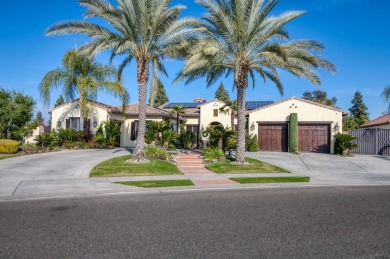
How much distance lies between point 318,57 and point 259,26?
12.1ft

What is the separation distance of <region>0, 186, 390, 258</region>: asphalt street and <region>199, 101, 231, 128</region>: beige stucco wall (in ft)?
66.4

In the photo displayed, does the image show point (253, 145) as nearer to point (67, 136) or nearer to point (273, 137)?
point (273, 137)

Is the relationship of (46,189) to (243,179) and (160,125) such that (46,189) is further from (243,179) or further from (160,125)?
(160,125)

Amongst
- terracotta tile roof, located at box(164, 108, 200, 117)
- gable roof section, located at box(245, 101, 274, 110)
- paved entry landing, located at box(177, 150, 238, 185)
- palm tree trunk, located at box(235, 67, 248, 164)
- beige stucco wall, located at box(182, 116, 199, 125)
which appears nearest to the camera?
paved entry landing, located at box(177, 150, 238, 185)

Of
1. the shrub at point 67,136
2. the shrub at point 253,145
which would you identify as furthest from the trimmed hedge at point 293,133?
the shrub at point 67,136

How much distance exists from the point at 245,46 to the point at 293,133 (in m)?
11.4

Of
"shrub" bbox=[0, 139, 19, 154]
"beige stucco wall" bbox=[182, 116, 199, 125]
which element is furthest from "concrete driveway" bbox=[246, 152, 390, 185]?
"shrub" bbox=[0, 139, 19, 154]

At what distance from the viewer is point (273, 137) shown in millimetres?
24844

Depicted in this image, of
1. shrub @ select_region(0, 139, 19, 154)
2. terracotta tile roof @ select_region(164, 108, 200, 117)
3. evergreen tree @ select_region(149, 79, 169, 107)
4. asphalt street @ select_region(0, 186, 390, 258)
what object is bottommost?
asphalt street @ select_region(0, 186, 390, 258)

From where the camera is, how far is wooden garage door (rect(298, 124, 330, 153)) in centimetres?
2350

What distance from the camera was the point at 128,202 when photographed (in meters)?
7.37

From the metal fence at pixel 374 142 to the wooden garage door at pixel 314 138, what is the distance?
2572 mm

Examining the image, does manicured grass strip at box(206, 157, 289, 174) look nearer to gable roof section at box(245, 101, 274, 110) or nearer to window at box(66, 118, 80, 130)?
window at box(66, 118, 80, 130)

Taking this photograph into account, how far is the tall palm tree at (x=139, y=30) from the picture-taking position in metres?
13.7
